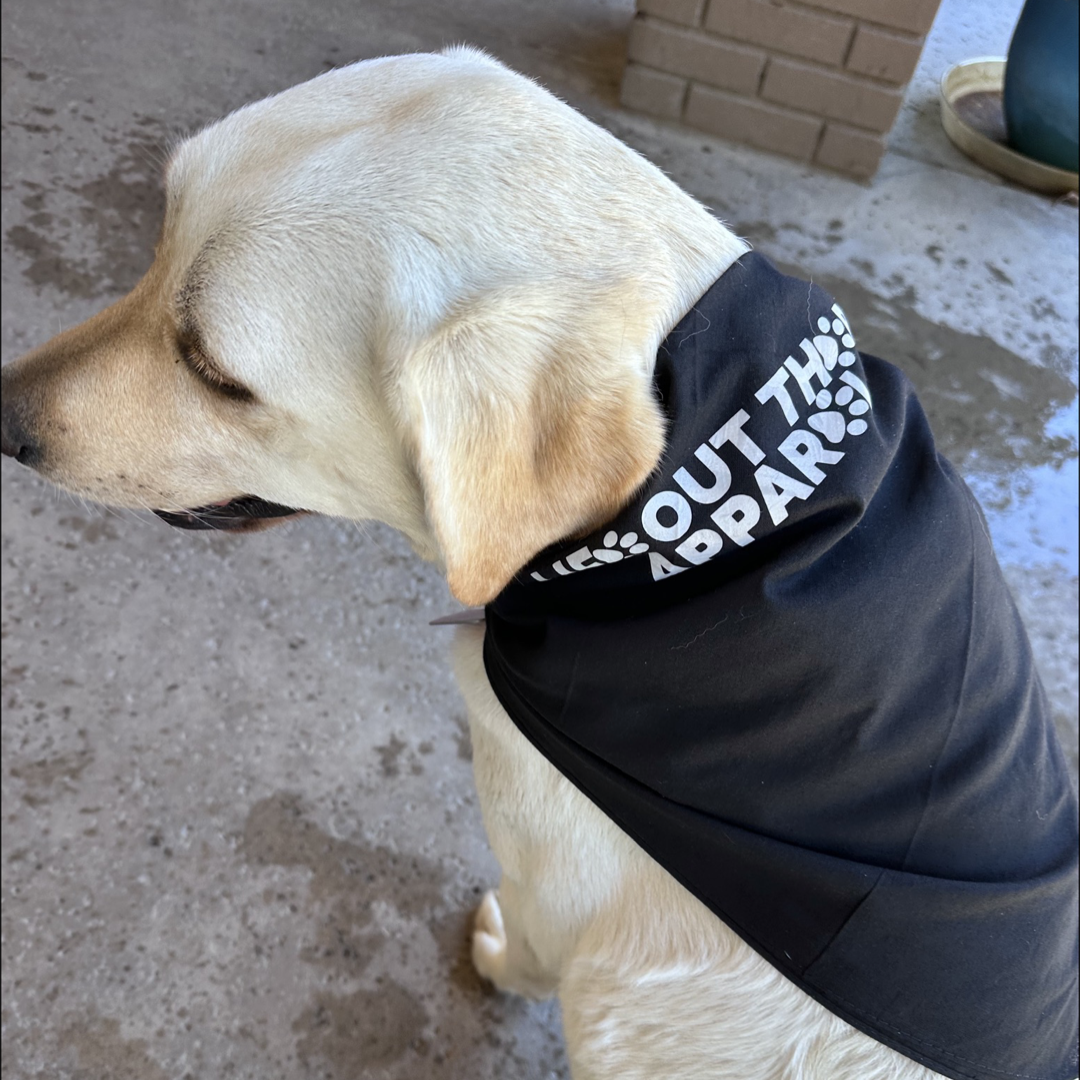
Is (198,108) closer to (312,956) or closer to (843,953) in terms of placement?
(312,956)

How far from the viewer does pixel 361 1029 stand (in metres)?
1.69

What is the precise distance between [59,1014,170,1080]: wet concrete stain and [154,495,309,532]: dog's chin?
93cm

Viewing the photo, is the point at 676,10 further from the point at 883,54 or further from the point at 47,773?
the point at 47,773

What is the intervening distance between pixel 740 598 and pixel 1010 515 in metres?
2.17

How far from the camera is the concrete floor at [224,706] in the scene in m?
1.66

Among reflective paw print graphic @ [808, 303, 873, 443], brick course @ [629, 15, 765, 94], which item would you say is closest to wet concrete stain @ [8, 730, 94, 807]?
reflective paw print graphic @ [808, 303, 873, 443]

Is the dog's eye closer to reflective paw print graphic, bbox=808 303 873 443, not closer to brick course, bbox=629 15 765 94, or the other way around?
reflective paw print graphic, bbox=808 303 873 443

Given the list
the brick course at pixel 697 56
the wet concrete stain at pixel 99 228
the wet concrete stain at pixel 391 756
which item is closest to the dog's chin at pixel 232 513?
the wet concrete stain at pixel 391 756

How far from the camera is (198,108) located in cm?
207

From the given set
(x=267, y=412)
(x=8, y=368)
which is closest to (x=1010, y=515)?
(x=267, y=412)

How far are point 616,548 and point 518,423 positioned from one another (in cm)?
19

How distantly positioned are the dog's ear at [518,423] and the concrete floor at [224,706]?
2.48 ft

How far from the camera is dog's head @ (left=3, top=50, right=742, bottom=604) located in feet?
3.26

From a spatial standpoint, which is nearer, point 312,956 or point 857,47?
point 312,956
